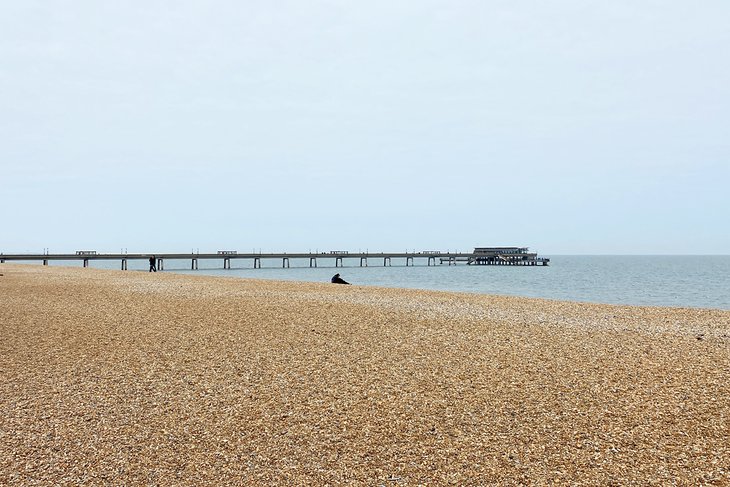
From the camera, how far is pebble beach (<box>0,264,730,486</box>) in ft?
17.0

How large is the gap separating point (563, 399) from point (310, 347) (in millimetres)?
5105

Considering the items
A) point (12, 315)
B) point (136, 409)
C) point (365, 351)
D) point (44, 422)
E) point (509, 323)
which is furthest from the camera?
point (12, 315)

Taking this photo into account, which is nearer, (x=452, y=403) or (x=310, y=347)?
(x=452, y=403)

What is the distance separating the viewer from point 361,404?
6977mm

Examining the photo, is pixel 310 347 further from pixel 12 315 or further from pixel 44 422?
pixel 12 315

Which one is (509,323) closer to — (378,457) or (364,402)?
(364,402)

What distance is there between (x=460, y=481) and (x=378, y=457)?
90 centimetres

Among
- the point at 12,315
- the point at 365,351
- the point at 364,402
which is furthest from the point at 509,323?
the point at 12,315

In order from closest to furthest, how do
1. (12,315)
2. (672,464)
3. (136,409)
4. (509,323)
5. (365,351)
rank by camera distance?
1. (672,464)
2. (136,409)
3. (365,351)
4. (509,323)
5. (12,315)

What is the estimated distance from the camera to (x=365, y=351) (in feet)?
33.5

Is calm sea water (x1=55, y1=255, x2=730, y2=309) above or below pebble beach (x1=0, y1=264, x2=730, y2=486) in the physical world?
below

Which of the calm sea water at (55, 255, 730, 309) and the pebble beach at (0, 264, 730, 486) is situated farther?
the calm sea water at (55, 255, 730, 309)

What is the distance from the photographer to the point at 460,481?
492 centimetres

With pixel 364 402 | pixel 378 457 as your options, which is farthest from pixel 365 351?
pixel 378 457
